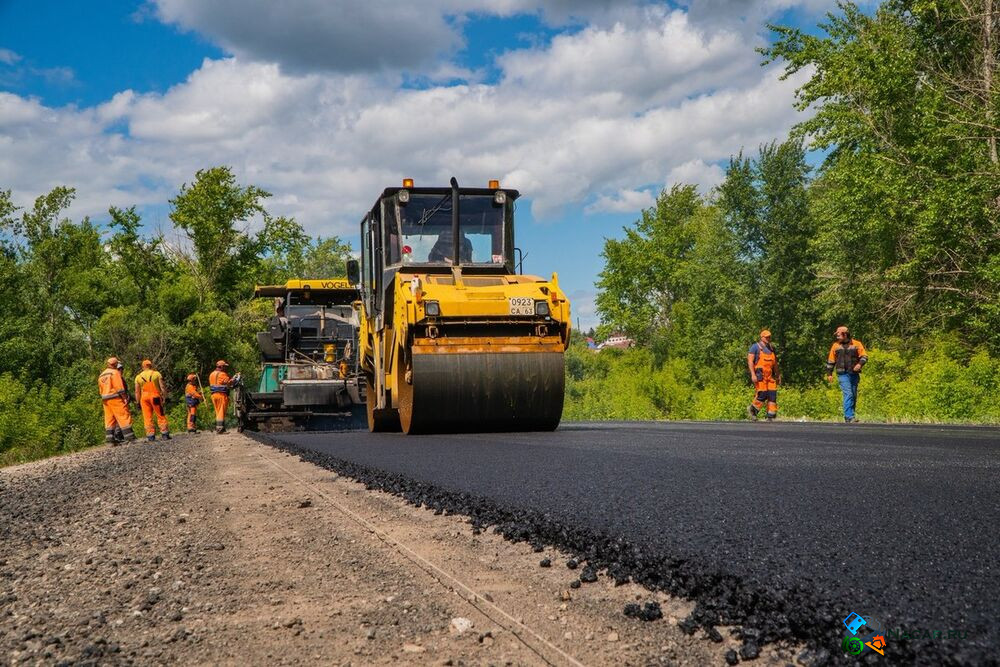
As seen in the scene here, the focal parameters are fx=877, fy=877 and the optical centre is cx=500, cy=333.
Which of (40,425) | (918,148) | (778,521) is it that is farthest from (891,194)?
(40,425)

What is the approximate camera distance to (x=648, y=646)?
2256 mm

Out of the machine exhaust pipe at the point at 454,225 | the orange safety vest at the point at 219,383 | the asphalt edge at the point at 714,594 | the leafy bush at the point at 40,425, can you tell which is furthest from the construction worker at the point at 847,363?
the leafy bush at the point at 40,425

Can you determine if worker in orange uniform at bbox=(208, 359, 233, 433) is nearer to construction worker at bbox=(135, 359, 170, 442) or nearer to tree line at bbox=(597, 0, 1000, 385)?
construction worker at bbox=(135, 359, 170, 442)

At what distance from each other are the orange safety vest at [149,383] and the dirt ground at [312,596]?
9.91 meters

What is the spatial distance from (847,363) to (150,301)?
26.7 m

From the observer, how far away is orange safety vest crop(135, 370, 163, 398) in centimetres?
1476

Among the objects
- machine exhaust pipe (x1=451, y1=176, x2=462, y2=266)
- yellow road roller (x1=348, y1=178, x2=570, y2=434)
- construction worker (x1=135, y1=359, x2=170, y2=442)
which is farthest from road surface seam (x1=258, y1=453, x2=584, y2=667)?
construction worker (x1=135, y1=359, x2=170, y2=442)

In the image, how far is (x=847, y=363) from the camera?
11.7 meters

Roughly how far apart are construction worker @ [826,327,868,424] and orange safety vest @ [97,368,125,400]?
35.1 ft

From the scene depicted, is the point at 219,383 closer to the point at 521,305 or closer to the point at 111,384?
the point at 111,384

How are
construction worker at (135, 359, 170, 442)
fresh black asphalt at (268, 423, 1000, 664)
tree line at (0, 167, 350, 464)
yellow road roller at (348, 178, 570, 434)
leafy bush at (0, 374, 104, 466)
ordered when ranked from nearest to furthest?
fresh black asphalt at (268, 423, 1000, 664) → yellow road roller at (348, 178, 570, 434) → construction worker at (135, 359, 170, 442) → leafy bush at (0, 374, 104, 466) → tree line at (0, 167, 350, 464)

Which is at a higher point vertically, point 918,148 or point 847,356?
point 918,148

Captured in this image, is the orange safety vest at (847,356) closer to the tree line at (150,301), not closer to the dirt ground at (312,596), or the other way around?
the dirt ground at (312,596)

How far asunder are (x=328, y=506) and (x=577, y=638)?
276cm
